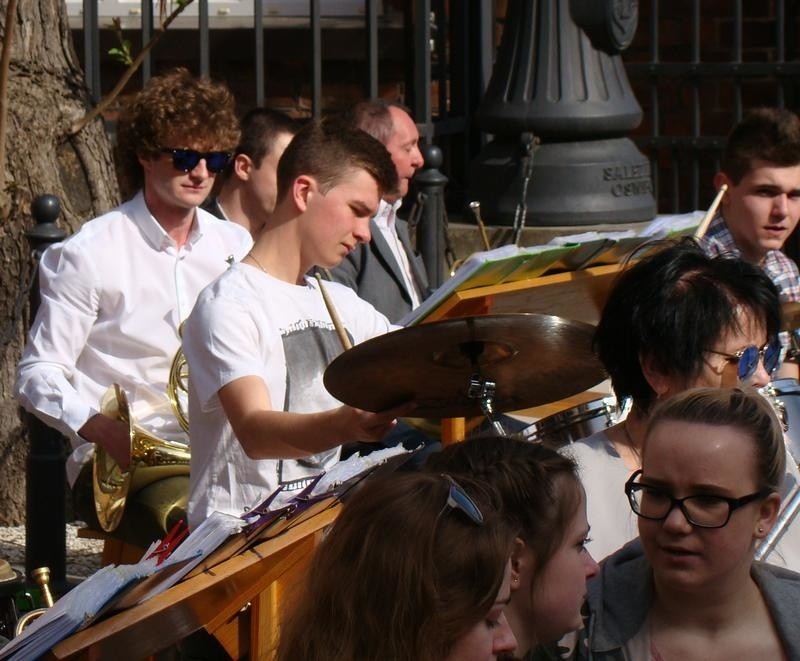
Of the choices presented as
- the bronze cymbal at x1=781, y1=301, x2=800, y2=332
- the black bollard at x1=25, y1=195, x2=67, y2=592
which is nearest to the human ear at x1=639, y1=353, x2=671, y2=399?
the bronze cymbal at x1=781, y1=301, x2=800, y2=332

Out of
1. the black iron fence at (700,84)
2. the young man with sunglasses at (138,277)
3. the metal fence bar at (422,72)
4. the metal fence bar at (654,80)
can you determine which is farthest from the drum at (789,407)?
the black iron fence at (700,84)

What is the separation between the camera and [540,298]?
3797 mm

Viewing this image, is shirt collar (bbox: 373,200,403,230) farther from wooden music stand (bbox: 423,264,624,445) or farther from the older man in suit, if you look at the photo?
wooden music stand (bbox: 423,264,624,445)

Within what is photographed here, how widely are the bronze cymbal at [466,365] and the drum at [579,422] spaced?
0.15 metres

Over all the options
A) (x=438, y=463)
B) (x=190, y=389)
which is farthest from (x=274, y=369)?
(x=438, y=463)

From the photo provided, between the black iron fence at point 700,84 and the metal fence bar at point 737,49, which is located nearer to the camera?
the metal fence bar at point 737,49

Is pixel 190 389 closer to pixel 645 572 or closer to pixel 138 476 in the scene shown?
pixel 138 476

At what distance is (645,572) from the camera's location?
241 cm

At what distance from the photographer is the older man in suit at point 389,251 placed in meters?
5.29

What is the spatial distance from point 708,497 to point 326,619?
0.64m

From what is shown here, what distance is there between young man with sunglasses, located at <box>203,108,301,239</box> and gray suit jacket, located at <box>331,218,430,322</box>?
33 centimetres

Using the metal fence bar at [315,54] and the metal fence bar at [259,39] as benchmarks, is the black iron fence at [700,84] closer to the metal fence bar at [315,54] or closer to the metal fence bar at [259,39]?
the metal fence bar at [315,54]

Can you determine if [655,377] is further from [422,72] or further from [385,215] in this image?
[422,72]

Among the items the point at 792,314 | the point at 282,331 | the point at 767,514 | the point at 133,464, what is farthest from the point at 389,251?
the point at 767,514
